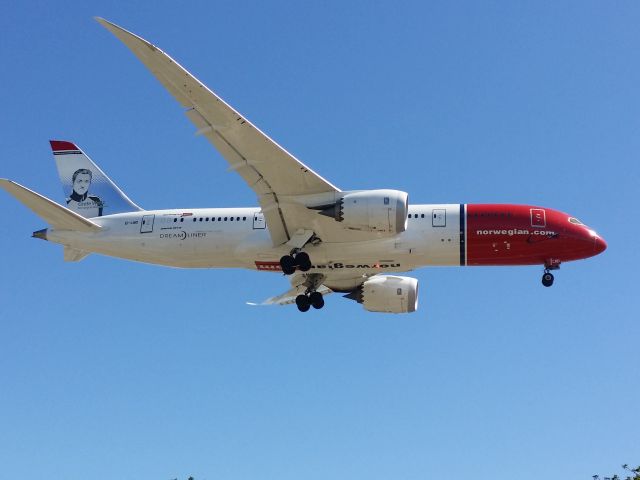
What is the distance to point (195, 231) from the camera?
50000mm

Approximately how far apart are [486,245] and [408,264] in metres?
3.50

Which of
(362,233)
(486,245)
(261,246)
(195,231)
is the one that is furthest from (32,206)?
(486,245)

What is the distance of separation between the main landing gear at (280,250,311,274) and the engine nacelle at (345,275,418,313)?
607 centimetres

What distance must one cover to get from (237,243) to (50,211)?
867 cm

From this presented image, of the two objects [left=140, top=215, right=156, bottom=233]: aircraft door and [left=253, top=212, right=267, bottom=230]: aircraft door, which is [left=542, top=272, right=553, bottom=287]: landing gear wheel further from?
[left=140, top=215, right=156, bottom=233]: aircraft door

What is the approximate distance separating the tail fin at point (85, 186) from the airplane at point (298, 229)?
101mm

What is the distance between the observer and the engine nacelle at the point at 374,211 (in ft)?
148

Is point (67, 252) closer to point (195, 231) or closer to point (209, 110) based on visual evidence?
point (195, 231)

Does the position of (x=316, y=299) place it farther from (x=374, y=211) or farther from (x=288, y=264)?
(x=374, y=211)

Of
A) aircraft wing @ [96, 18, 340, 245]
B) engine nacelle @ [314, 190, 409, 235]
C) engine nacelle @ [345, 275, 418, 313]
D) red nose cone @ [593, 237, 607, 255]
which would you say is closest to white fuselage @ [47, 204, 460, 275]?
aircraft wing @ [96, 18, 340, 245]

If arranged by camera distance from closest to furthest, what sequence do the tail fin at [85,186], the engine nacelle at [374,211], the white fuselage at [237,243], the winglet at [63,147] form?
1. the engine nacelle at [374,211]
2. the white fuselage at [237,243]
3. the tail fin at [85,186]
4. the winglet at [63,147]

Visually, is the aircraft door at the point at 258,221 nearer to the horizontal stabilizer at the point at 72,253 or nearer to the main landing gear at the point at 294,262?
the main landing gear at the point at 294,262

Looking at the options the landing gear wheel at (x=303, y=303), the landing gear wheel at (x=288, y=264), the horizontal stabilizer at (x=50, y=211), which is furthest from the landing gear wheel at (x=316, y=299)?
the horizontal stabilizer at (x=50, y=211)

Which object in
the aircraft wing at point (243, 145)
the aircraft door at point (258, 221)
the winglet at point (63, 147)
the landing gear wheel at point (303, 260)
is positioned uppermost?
the winglet at point (63, 147)
